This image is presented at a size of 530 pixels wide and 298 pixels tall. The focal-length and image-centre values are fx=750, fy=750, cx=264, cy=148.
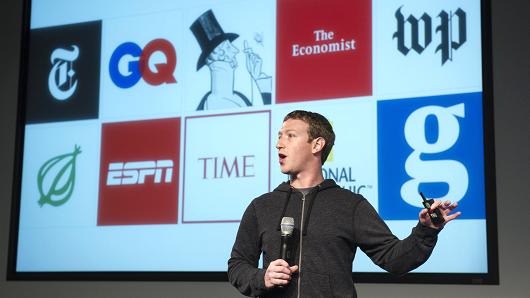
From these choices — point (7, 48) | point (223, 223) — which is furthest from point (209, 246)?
point (7, 48)

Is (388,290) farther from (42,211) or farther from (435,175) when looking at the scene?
(42,211)

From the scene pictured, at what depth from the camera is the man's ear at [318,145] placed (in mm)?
2326

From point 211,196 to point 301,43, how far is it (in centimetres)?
85

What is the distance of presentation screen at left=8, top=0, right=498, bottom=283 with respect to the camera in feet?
10.4

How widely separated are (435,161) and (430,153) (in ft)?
0.14

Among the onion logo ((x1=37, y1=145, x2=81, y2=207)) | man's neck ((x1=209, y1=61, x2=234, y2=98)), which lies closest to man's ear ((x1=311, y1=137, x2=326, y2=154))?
man's neck ((x1=209, y1=61, x2=234, y2=98))

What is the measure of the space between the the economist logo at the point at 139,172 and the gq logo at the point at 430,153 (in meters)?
1.08

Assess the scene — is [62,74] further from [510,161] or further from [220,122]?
[510,161]

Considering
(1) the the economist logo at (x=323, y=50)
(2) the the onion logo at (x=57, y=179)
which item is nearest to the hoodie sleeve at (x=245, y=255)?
(1) the the economist logo at (x=323, y=50)

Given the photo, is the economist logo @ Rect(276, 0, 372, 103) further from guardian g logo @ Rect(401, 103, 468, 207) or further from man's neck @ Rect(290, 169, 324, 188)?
man's neck @ Rect(290, 169, 324, 188)

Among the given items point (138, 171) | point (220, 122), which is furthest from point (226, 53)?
point (138, 171)

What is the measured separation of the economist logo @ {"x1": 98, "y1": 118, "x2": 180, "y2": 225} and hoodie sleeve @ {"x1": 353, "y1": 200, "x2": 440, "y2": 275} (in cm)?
166

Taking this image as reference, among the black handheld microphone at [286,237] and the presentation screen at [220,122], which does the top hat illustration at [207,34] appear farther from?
the black handheld microphone at [286,237]

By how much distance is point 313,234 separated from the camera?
2174mm
